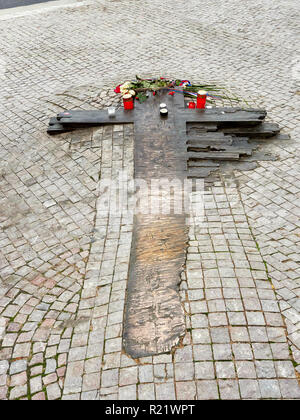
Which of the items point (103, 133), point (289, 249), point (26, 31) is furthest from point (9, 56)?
point (289, 249)

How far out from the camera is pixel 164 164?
6.55 meters

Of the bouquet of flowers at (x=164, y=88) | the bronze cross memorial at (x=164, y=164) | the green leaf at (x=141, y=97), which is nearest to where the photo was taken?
the bronze cross memorial at (x=164, y=164)

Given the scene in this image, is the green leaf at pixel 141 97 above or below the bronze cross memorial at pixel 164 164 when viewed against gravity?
above

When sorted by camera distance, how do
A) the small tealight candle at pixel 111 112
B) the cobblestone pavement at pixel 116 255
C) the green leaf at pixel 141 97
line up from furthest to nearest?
the green leaf at pixel 141 97 → the small tealight candle at pixel 111 112 → the cobblestone pavement at pixel 116 255

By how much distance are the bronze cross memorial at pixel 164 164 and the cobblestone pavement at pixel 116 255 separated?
190 millimetres

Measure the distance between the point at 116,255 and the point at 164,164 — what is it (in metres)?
2.28

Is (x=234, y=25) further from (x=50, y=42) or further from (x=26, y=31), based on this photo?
(x=26, y=31)

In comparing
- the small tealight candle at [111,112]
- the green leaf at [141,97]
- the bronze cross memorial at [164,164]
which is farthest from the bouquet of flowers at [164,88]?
the small tealight candle at [111,112]

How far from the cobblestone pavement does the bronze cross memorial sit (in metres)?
0.19

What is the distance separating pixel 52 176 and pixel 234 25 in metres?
10.8

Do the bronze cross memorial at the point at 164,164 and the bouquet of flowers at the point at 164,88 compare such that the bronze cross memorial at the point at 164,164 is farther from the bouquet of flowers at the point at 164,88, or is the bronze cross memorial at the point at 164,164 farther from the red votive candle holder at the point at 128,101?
the bouquet of flowers at the point at 164,88

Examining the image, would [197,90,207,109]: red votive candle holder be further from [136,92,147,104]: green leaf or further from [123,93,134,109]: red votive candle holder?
[123,93,134,109]: red votive candle holder

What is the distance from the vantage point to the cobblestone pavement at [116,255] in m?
3.80

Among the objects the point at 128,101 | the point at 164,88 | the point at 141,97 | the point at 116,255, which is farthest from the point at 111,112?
the point at 116,255
